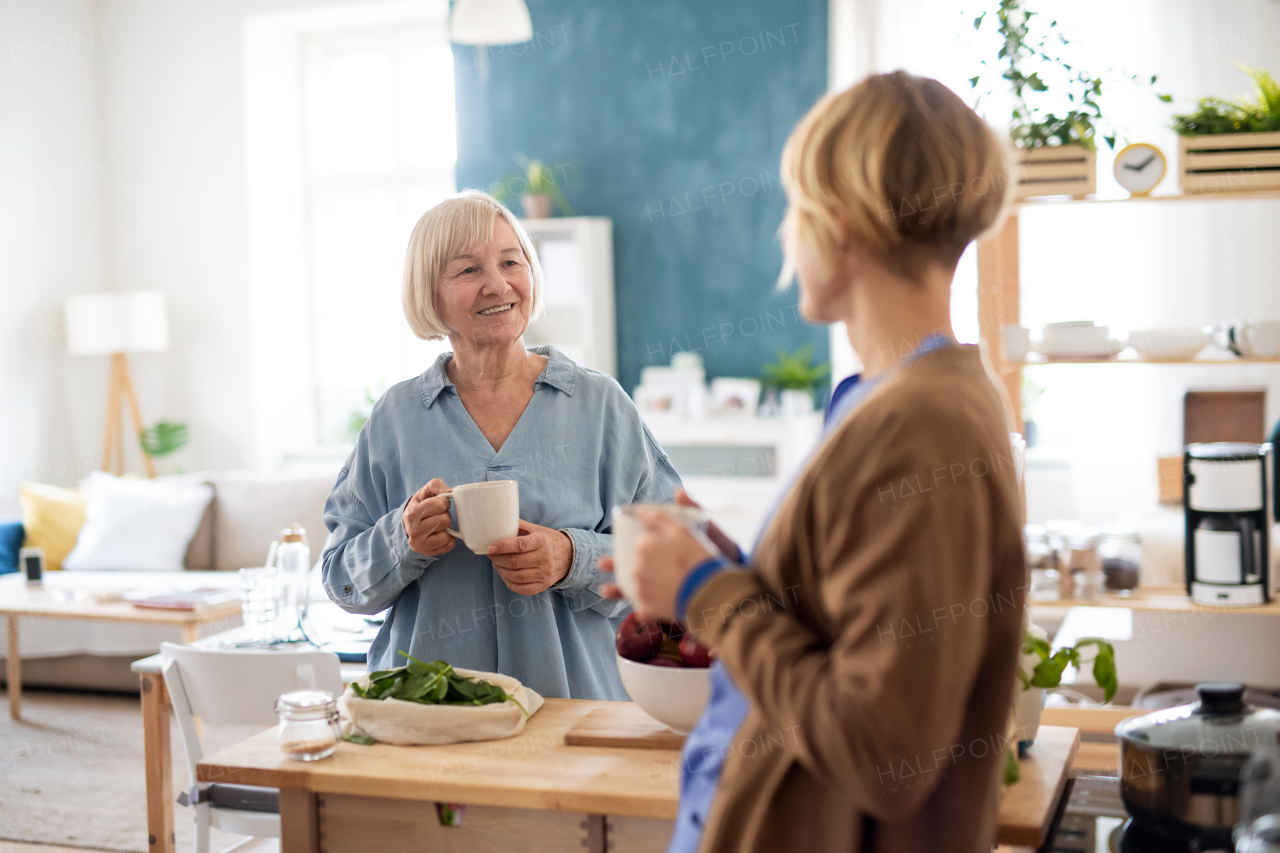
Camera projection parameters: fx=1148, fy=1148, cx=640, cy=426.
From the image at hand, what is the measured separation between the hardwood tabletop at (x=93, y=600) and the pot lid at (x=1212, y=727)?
3.03 metres

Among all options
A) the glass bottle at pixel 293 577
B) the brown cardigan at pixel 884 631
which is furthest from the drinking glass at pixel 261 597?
the brown cardigan at pixel 884 631

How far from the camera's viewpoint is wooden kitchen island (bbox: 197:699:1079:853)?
1185 mm

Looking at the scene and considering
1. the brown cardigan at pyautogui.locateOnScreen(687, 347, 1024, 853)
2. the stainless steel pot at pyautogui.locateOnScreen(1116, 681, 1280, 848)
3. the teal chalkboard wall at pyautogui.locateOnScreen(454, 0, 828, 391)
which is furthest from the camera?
the teal chalkboard wall at pyautogui.locateOnScreen(454, 0, 828, 391)

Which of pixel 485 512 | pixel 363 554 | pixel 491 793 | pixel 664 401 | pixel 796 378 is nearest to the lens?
pixel 491 793

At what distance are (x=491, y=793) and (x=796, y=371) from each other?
4422 mm

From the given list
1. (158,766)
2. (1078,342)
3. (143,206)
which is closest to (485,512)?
(158,766)

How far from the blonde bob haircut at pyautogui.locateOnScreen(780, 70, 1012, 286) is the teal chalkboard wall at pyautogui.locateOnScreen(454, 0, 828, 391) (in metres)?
4.88

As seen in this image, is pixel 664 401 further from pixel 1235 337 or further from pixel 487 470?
pixel 487 470

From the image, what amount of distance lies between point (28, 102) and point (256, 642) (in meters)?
4.69

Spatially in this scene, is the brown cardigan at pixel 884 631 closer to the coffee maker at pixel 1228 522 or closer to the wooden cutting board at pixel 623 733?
the wooden cutting board at pixel 623 733

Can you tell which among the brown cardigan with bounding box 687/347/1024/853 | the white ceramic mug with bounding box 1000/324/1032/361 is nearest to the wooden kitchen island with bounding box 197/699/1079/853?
the brown cardigan with bounding box 687/347/1024/853

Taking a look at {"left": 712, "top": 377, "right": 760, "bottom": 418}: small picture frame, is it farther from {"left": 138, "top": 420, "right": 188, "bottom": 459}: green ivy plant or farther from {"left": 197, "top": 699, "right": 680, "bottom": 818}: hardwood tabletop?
{"left": 197, "top": 699, "right": 680, "bottom": 818}: hardwood tabletop

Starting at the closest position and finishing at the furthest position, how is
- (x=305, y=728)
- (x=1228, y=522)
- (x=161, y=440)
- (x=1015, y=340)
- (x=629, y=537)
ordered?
(x=629, y=537) → (x=305, y=728) → (x=1228, y=522) → (x=1015, y=340) → (x=161, y=440)

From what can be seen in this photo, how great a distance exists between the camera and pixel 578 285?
5.79 m
